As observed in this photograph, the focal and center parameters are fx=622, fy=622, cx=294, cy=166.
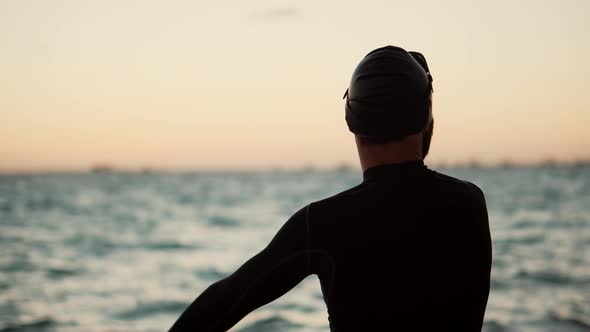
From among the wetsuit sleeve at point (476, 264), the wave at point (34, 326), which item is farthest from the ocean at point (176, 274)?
the wetsuit sleeve at point (476, 264)

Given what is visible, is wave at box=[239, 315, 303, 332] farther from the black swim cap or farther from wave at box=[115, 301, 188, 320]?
the black swim cap

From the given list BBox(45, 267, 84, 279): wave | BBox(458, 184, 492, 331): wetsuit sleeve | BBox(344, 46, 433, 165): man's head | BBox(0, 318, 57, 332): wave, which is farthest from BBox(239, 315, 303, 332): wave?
BBox(344, 46, 433, 165): man's head

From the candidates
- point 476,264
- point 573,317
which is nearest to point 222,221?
point 573,317

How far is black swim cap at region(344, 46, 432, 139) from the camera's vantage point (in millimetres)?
1610

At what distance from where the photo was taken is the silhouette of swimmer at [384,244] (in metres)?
1.56

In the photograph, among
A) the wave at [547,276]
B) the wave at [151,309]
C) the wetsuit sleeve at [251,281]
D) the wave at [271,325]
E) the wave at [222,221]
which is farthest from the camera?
the wave at [222,221]

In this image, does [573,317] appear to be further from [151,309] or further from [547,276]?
[151,309]

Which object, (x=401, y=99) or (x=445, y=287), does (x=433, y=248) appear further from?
(x=401, y=99)

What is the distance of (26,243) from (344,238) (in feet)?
78.8

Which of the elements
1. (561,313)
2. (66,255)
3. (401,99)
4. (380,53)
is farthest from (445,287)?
(66,255)

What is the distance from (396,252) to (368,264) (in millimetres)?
78

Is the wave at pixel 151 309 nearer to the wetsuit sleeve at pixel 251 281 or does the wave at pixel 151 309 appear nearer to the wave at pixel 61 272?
the wave at pixel 61 272

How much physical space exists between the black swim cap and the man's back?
0.11 m

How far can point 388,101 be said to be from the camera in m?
1.60
